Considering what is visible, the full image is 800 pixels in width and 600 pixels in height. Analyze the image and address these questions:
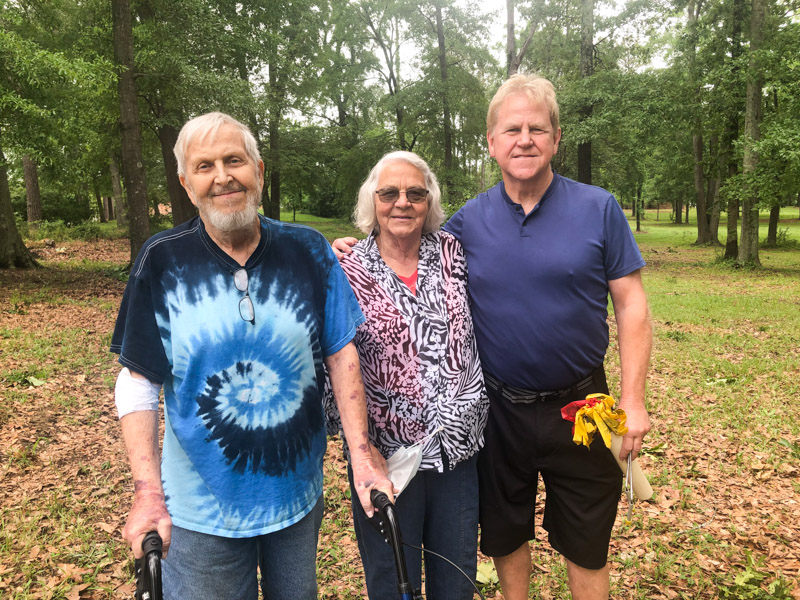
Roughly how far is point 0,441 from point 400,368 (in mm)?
4487

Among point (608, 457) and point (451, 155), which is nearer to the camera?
point (608, 457)

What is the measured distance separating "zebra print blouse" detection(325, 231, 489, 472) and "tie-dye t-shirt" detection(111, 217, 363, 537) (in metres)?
0.41

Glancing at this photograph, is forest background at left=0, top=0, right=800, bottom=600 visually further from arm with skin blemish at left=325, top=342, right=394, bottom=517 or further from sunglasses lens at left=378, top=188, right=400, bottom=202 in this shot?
sunglasses lens at left=378, top=188, right=400, bottom=202

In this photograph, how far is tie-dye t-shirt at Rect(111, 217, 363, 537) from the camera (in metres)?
1.72

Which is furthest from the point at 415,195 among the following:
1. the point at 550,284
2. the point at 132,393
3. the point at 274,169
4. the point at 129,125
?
the point at 274,169

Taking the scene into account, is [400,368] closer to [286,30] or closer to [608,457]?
[608,457]

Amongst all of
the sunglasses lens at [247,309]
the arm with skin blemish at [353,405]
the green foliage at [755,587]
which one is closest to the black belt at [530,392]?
the arm with skin blemish at [353,405]

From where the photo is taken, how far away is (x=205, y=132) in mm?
1805

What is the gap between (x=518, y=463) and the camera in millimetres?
2539

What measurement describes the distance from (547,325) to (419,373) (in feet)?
2.00

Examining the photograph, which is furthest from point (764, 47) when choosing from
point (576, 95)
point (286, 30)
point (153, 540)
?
point (153, 540)

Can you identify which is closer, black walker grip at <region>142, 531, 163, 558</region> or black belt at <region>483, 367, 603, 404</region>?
black walker grip at <region>142, 531, 163, 558</region>

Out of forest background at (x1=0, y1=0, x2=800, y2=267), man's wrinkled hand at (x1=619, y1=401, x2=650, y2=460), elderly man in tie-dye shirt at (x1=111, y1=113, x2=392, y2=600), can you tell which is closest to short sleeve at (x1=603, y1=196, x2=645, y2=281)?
man's wrinkled hand at (x1=619, y1=401, x2=650, y2=460)

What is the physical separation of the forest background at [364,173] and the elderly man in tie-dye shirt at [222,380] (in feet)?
5.82
